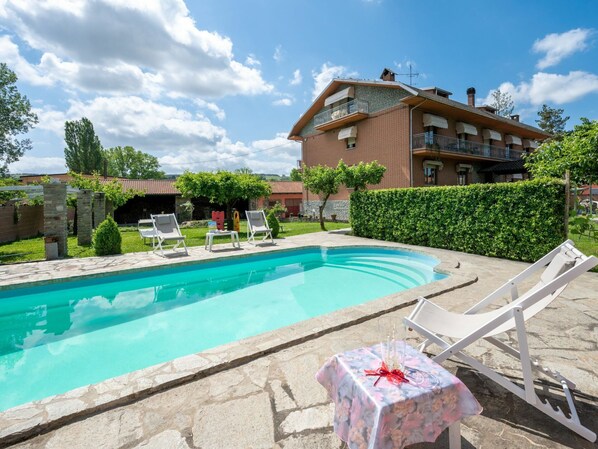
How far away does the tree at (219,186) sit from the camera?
13219 mm

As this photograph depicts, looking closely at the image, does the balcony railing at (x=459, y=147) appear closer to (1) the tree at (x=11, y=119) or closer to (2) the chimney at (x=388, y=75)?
(2) the chimney at (x=388, y=75)

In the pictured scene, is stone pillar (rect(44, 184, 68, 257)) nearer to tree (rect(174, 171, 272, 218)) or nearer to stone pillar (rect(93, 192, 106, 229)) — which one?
stone pillar (rect(93, 192, 106, 229))

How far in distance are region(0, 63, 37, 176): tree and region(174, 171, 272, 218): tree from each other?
1497 centimetres

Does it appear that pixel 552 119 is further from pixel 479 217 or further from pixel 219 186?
pixel 219 186

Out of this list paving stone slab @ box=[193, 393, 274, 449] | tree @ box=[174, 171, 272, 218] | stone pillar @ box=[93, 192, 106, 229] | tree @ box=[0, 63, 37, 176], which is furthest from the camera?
tree @ box=[0, 63, 37, 176]

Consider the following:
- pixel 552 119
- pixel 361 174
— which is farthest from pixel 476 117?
pixel 552 119

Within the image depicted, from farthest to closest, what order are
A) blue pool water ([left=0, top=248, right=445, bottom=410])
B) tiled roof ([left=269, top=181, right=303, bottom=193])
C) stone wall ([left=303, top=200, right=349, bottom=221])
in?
tiled roof ([left=269, top=181, right=303, bottom=193]) → stone wall ([left=303, top=200, right=349, bottom=221]) → blue pool water ([left=0, top=248, right=445, bottom=410])

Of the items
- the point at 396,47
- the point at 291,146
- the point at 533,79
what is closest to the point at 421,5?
the point at 396,47

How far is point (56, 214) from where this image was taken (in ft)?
28.0

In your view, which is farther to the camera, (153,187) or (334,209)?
(153,187)

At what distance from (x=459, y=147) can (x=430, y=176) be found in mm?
2868

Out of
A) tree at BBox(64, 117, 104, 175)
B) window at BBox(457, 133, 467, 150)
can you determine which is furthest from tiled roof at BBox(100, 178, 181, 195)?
window at BBox(457, 133, 467, 150)

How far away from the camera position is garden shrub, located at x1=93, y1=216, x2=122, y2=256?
29.0 feet

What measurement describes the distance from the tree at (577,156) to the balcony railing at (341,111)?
1282 centimetres
